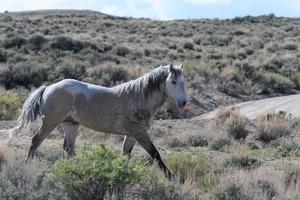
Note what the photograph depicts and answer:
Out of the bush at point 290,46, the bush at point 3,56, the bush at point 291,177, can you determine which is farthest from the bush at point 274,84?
the bush at point 291,177

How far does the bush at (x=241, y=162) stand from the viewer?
11500mm

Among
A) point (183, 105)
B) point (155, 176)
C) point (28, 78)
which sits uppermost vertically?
point (183, 105)

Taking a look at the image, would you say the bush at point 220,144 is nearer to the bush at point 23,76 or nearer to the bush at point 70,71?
the bush at point 23,76

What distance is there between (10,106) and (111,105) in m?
10.4

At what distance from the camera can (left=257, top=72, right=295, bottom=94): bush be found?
111 ft

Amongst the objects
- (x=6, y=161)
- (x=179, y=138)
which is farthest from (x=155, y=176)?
(x=179, y=138)

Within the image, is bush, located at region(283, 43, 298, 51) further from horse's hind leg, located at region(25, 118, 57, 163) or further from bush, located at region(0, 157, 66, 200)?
bush, located at region(0, 157, 66, 200)

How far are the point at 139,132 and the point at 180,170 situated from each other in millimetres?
847

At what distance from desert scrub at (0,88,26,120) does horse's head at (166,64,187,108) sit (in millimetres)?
9975

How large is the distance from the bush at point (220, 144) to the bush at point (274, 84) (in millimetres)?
17998

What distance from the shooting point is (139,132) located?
9.88 meters

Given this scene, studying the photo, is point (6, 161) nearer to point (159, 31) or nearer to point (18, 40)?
point (18, 40)

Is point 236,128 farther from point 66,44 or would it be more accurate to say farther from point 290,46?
point 290,46

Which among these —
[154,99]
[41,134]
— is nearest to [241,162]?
[154,99]
